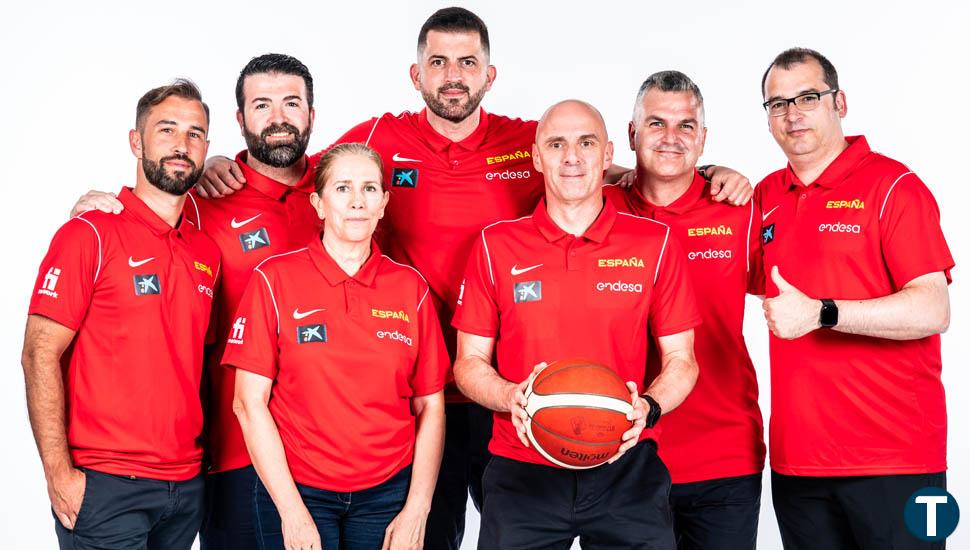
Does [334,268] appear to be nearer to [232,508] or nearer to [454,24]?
[232,508]

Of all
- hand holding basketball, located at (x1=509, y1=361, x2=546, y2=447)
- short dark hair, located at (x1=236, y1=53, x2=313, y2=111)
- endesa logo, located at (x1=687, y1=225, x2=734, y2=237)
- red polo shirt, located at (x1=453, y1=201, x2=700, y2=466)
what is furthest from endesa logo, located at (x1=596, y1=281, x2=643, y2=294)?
short dark hair, located at (x1=236, y1=53, x2=313, y2=111)

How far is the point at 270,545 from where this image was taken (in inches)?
148

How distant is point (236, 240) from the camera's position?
14.4 feet

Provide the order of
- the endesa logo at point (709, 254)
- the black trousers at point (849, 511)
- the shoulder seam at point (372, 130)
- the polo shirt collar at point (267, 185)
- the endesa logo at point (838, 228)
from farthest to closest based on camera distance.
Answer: the shoulder seam at point (372, 130)
the polo shirt collar at point (267, 185)
the endesa logo at point (709, 254)
the endesa logo at point (838, 228)
the black trousers at point (849, 511)

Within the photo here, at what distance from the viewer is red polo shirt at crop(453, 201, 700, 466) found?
375 centimetres

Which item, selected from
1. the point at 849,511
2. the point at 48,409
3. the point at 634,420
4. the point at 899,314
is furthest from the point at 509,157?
the point at 48,409

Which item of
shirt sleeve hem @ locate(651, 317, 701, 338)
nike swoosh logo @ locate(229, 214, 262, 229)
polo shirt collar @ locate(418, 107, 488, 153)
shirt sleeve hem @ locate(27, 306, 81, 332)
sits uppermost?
polo shirt collar @ locate(418, 107, 488, 153)

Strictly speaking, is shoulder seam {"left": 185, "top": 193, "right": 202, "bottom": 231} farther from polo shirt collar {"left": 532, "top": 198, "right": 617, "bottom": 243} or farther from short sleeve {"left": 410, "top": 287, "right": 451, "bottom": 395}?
polo shirt collar {"left": 532, "top": 198, "right": 617, "bottom": 243}

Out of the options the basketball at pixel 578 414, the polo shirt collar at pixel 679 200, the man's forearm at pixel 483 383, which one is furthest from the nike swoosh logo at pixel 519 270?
the polo shirt collar at pixel 679 200

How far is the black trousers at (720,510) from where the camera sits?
4.11 m

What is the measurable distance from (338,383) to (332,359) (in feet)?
0.30

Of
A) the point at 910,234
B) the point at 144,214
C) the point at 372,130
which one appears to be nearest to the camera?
the point at 910,234

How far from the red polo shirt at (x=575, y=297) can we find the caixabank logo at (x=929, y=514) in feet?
Answer: 3.43

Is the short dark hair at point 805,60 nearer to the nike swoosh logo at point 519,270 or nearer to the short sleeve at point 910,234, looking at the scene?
the short sleeve at point 910,234
